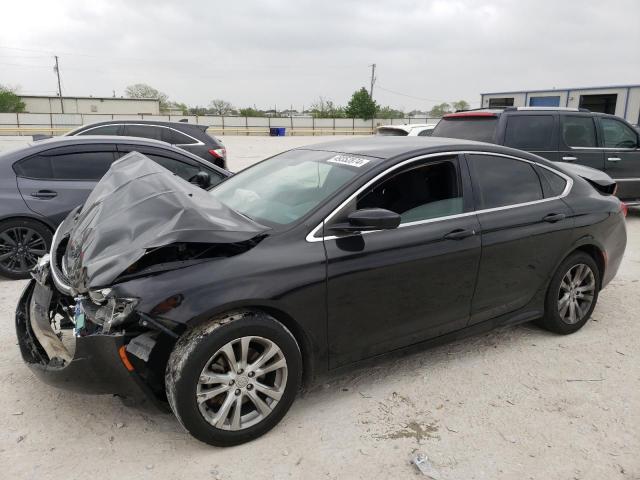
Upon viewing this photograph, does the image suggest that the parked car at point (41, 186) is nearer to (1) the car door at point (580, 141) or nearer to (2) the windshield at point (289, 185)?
(2) the windshield at point (289, 185)

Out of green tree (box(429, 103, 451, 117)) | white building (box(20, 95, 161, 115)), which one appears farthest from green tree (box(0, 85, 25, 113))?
green tree (box(429, 103, 451, 117))

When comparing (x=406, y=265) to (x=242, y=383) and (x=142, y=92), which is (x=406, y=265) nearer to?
(x=242, y=383)

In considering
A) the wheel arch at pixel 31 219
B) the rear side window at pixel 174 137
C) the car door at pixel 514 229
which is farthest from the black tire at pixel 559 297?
the rear side window at pixel 174 137

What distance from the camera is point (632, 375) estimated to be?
3.51 meters

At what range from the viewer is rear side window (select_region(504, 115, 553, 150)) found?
7461 millimetres

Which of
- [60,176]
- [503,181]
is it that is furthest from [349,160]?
[60,176]

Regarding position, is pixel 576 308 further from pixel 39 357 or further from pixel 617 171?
pixel 617 171

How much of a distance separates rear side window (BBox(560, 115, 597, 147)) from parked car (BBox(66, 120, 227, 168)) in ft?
19.2

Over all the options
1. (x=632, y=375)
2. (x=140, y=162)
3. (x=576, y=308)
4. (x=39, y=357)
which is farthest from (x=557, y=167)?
(x=39, y=357)

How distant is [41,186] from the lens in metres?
5.49

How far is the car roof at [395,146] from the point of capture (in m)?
3.37

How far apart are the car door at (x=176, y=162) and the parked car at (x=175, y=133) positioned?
3269 millimetres

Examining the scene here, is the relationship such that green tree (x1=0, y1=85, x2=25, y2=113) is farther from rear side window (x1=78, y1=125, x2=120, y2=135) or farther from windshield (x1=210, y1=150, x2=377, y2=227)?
windshield (x1=210, y1=150, x2=377, y2=227)

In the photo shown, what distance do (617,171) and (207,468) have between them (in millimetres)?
8177
